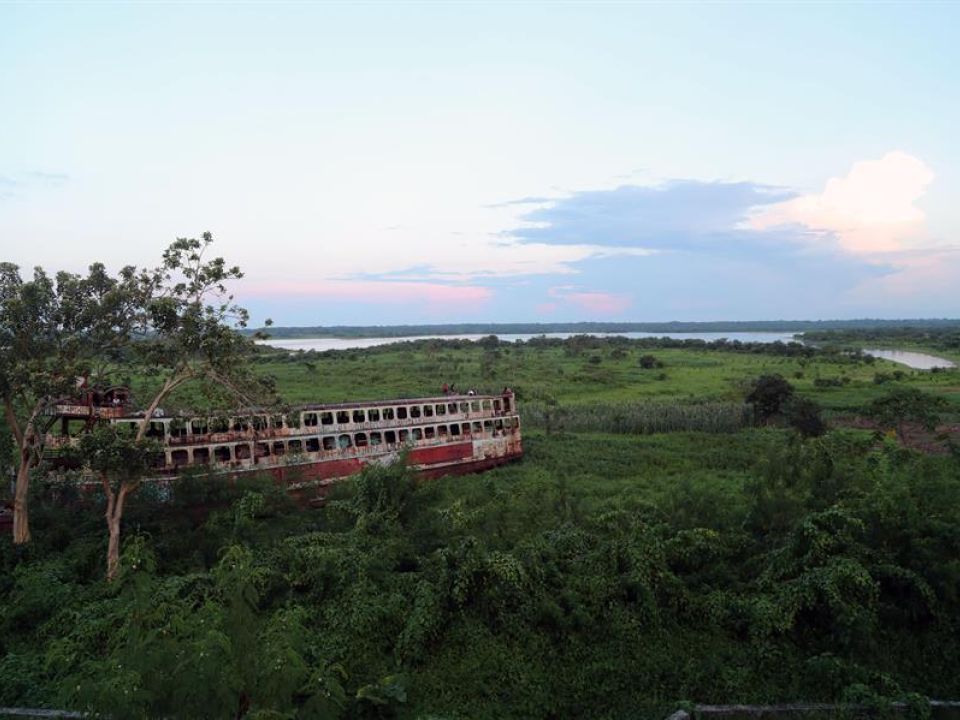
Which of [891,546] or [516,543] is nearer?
[891,546]

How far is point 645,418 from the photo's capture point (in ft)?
125

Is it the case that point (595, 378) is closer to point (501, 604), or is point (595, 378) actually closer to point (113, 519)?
point (501, 604)

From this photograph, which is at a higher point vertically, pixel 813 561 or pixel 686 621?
pixel 813 561

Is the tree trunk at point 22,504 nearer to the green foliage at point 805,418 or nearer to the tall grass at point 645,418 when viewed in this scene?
the tall grass at point 645,418

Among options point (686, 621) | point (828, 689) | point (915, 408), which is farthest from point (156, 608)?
point (915, 408)

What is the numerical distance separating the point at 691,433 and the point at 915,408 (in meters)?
10.4

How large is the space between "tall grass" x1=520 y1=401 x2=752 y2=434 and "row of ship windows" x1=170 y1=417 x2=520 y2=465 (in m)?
9.65

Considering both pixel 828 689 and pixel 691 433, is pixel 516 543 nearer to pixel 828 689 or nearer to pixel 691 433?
pixel 828 689

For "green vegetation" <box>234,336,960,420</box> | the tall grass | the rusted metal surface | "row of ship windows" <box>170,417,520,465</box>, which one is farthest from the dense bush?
"green vegetation" <box>234,336,960,420</box>

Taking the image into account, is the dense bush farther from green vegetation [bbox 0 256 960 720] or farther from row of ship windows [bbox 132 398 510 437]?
row of ship windows [bbox 132 398 510 437]

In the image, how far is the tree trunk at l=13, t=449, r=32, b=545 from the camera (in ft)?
52.9

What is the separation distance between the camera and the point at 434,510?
17984 millimetres

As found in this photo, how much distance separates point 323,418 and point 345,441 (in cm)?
124

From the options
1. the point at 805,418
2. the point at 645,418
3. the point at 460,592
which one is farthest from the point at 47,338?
the point at 805,418
